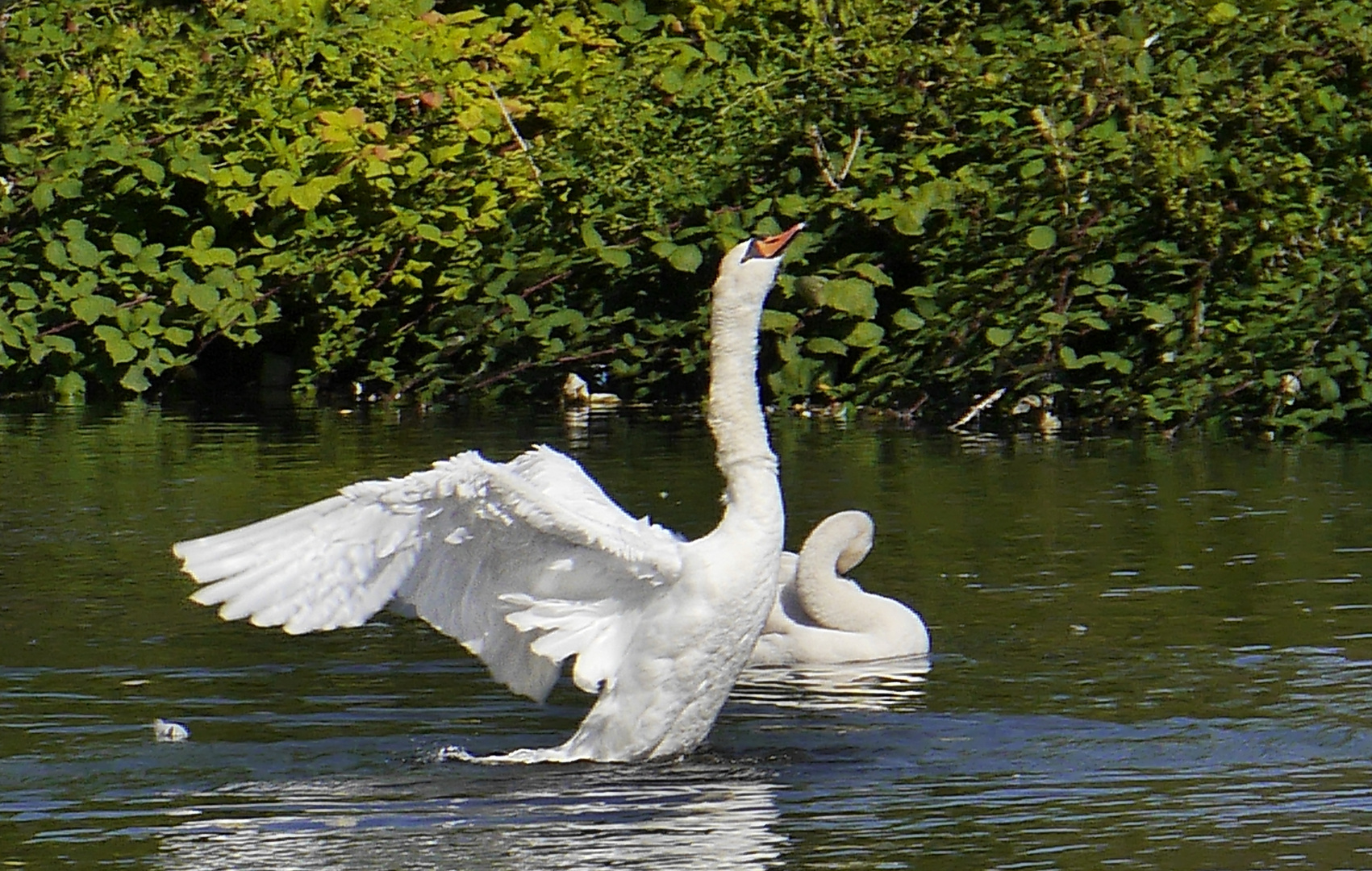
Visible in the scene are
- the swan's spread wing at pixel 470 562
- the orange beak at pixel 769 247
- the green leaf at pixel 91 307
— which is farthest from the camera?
the green leaf at pixel 91 307

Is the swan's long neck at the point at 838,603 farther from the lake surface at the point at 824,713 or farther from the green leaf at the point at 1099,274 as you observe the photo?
the green leaf at the point at 1099,274

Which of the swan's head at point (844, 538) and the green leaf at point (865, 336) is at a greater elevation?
the green leaf at point (865, 336)

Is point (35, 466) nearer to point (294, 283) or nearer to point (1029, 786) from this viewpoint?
point (294, 283)

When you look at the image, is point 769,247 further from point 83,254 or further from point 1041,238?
point 83,254

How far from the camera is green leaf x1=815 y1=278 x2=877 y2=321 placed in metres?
16.6

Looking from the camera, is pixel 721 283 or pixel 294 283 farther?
pixel 294 283

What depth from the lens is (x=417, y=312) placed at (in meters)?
18.5

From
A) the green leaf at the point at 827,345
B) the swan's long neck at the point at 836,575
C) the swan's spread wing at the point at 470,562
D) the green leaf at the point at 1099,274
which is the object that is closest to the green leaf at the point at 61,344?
the green leaf at the point at 827,345

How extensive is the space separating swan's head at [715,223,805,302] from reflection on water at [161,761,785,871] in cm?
128

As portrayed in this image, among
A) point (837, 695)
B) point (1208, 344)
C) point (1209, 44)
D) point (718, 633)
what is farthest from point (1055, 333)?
point (718, 633)

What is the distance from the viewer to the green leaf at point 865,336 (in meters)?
16.5

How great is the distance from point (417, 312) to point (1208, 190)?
5437 millimetres

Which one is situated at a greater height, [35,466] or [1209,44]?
[1209,44]

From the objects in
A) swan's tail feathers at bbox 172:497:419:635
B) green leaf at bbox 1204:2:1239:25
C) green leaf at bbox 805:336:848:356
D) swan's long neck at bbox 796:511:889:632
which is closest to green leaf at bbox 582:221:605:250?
green leaf at bbox 805:336:848:356
